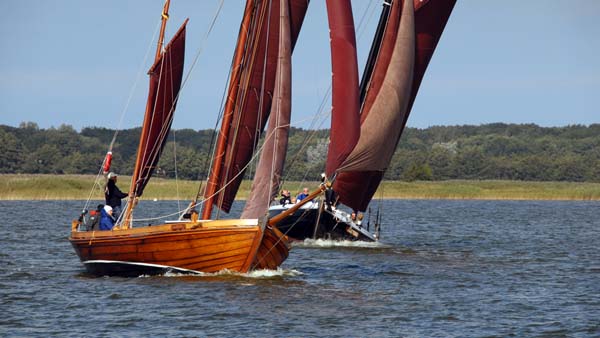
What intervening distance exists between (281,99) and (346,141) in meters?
3.41

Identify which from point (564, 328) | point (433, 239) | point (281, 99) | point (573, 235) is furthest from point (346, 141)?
point (573, 235)

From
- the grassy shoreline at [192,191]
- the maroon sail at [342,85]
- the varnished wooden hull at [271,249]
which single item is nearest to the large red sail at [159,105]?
the varnished wooden hull at [271,249]

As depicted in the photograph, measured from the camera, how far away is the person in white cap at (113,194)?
35.0 m

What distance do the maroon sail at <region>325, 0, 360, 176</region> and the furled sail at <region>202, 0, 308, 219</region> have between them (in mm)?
4356

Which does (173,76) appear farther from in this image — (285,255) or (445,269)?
(445,269)

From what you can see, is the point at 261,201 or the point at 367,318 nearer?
the point at 367,318

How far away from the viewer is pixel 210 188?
35469 millimetres

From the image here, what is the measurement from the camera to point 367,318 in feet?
90.7

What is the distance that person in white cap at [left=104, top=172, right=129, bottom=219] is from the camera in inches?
1379

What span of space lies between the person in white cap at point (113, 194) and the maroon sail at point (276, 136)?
410 cm

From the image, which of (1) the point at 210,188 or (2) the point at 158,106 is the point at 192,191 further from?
(1) the point at 210,188

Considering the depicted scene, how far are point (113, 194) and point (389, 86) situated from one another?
8830 millimetres

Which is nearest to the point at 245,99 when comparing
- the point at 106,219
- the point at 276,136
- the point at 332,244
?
the point at 276,136

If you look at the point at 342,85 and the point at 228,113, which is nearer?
the point at 342,85
